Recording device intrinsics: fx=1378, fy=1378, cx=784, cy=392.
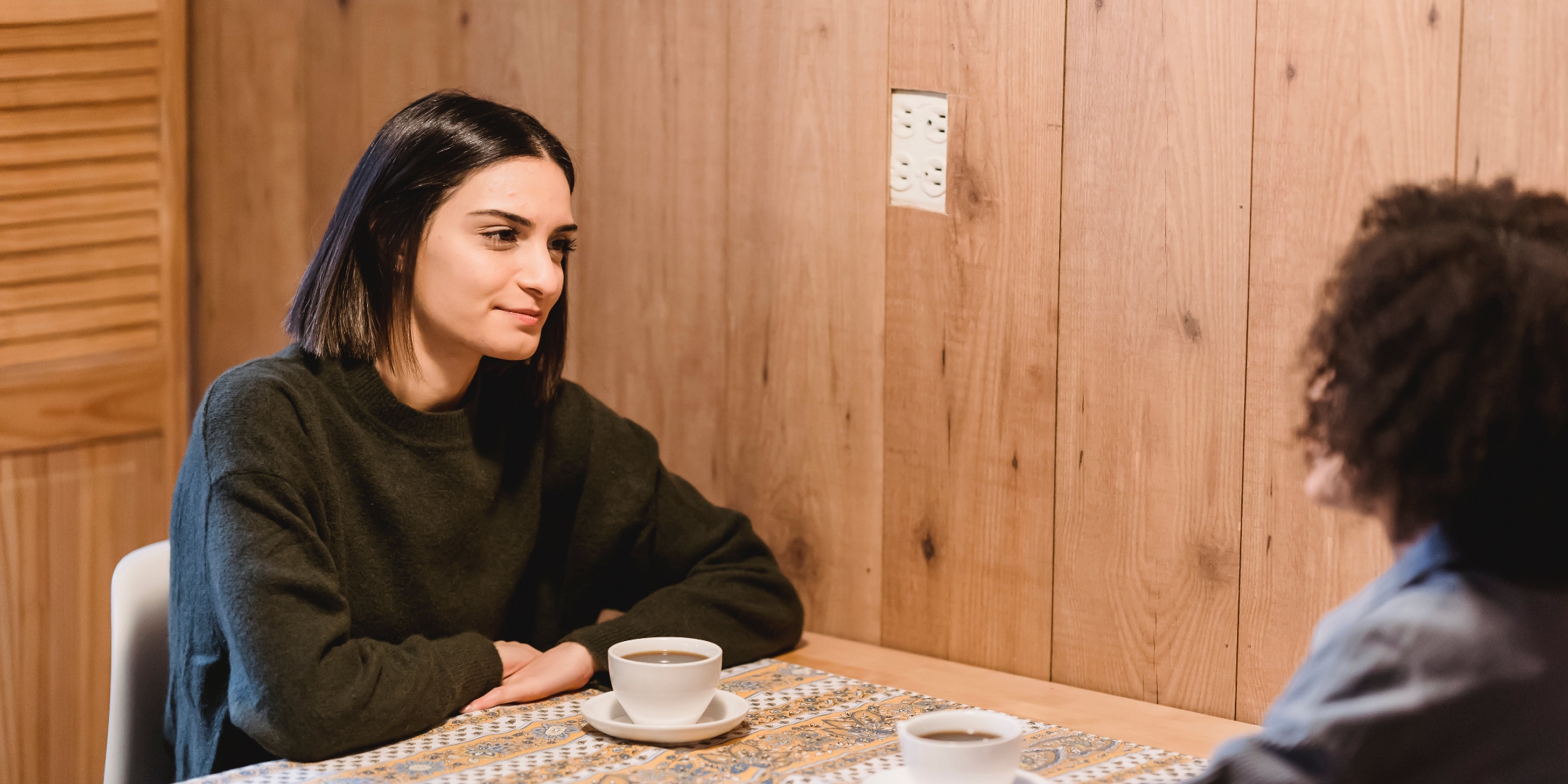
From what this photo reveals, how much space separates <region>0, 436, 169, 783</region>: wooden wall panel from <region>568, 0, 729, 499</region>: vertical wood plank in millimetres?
782

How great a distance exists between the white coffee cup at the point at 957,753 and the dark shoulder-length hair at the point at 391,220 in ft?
2.43

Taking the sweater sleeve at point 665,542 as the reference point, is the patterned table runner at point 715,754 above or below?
below

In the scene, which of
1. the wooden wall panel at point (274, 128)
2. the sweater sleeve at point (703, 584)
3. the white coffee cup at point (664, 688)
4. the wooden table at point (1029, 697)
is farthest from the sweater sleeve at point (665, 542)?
the wooden wall panel at point (274, 128)

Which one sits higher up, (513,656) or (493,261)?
(493,261)

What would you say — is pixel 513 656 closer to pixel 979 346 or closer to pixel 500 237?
pixel 500 237

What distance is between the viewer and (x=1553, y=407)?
0.79 metres

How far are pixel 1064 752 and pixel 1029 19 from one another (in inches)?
32.3

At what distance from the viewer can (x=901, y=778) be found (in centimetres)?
109

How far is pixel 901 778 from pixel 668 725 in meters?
0.23

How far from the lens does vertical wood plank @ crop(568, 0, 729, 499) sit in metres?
1.87

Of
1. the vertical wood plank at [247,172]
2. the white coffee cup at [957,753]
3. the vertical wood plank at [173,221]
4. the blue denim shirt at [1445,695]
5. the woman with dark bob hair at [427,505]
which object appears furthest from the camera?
the vertical wood plank at [247,172]

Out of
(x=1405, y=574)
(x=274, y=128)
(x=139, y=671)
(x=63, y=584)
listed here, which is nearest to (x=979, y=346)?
(x=1405, y=574)

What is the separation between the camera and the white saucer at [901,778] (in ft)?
3.54

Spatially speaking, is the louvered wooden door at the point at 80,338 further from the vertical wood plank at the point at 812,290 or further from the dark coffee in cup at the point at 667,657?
the dark coffee in cup at the point at 667,657
